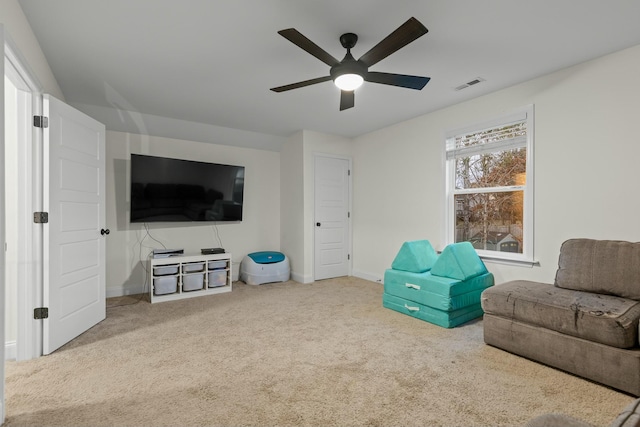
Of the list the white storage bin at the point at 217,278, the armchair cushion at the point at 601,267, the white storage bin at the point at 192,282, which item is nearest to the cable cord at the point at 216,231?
the white storage bin at the point at 217,278

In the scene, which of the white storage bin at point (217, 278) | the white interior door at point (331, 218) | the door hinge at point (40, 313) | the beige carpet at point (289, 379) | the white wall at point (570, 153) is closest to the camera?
the beige carpet at point (289, 379)

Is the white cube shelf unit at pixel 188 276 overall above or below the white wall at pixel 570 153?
below

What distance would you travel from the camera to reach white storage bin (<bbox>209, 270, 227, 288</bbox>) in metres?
4.16

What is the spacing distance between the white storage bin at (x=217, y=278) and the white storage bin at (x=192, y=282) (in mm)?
140

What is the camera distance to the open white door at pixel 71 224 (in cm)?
239

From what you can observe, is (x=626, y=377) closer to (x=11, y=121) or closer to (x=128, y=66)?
(x=128, y=66)

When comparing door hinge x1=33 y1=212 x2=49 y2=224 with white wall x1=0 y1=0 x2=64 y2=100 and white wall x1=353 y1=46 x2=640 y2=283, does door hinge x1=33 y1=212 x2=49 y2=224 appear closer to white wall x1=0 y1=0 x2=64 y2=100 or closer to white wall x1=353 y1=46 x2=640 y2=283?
white wall x1=0 y1=0 x2=64 y2=100

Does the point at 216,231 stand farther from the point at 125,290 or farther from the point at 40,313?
the point at 40,313

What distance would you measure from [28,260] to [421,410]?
2.89 metres

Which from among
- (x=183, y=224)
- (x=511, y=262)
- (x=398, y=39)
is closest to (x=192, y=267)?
(x=183, y=224)

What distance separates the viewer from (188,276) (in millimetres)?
3949

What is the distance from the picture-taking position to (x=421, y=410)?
1.68m

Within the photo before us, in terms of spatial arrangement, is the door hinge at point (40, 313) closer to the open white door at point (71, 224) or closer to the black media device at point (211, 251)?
the open white door at point (71, 224)

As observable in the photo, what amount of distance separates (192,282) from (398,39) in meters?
3.56
